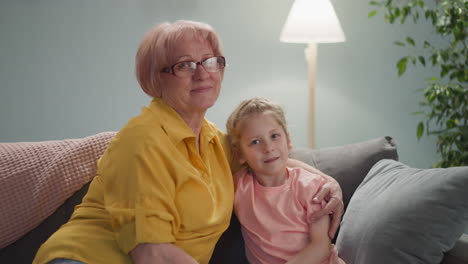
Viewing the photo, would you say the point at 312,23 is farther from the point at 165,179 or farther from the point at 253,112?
the point at 165,179

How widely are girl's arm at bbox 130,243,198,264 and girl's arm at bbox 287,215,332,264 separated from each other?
35cm

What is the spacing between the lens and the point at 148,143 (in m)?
1.33

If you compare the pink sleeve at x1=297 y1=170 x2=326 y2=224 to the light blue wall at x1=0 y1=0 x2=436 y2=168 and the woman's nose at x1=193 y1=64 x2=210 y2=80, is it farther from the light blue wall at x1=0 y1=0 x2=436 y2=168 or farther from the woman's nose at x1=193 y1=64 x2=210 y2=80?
the light blue wall at x1=0 y1=0 x2=436 y2=168

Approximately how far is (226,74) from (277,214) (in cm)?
163

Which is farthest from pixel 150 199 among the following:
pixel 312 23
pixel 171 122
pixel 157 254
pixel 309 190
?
pixel 312 23

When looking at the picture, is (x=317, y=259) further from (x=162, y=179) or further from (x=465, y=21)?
(x=465, y=21)

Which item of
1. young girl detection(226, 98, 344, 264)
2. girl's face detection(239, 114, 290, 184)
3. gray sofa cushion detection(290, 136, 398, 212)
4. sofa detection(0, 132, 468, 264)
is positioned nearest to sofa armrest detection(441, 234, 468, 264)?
sofa detection(0, 132, 468, 264)

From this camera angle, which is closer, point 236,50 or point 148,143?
point 148,143

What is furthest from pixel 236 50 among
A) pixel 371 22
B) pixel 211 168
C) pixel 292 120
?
pixel 211 168

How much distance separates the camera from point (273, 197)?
1.57 meters

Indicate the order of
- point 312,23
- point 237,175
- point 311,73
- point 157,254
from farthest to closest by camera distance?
1. point 311,73
2. point 312,23
3. point 237,175
4. point 157,254

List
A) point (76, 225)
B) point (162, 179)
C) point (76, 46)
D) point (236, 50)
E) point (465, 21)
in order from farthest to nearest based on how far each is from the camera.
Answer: point (236, 50), point (76, 46), point (465, 21), point (76, 225), point (162, 179)

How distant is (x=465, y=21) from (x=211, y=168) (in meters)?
1.63

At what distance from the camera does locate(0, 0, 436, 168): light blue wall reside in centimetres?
268
